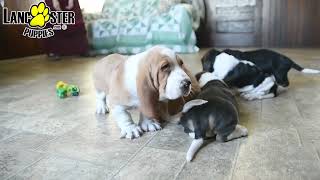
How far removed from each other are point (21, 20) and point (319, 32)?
4714 mm

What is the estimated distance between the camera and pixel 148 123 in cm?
141

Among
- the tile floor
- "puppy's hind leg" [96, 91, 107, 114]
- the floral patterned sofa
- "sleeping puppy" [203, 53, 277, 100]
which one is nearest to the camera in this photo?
the tile floor

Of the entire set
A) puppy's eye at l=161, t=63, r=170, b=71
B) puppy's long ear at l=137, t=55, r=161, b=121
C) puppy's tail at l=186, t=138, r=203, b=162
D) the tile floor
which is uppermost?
puppy's eye at l=161, t=63, r=170, b=71

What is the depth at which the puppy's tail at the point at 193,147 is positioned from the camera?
107 centimetres

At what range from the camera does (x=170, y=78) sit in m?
1.17

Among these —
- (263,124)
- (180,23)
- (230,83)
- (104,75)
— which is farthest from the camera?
(180,23)

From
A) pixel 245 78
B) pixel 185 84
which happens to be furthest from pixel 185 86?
pixel 245 78

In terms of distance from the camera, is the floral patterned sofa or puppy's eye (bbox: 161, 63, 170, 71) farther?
the floral patterned sofa

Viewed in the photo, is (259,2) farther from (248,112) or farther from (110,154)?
(110,154)

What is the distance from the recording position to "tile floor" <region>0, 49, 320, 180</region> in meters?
0.98

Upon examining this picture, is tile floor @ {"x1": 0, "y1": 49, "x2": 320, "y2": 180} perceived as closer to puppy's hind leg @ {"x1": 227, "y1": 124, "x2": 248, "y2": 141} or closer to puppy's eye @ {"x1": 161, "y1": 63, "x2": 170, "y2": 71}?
puppy's hind leg @ {"x1": 227, "y1": 124, "x2": 248, "y2": 141}

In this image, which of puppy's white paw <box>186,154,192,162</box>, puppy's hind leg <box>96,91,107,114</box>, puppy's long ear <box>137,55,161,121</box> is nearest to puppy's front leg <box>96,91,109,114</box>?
puppy's hind leg <box>96,91,107,114</box>

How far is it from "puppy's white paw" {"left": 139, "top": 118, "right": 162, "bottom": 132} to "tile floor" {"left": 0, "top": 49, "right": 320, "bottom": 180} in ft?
0.12

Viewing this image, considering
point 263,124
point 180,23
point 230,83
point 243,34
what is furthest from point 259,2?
point 263,124
